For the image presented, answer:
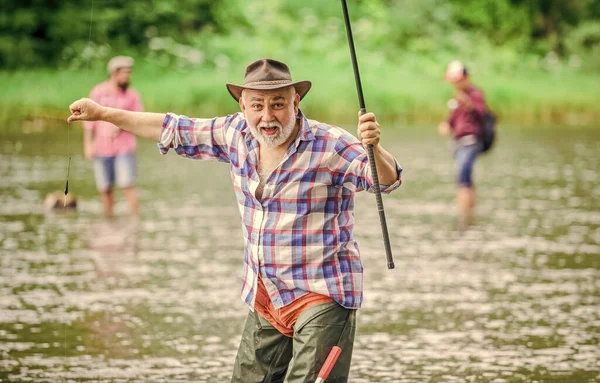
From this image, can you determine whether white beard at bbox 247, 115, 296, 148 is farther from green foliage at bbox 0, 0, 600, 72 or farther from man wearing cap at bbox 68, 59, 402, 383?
green foliage at bbox 0, 0, 600, 72

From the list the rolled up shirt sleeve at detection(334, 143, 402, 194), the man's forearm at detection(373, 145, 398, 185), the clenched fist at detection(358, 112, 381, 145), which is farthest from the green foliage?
the clenched fist at detection(358, 112, 381, 145)

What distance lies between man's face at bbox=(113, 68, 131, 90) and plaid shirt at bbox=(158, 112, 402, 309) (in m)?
8.03

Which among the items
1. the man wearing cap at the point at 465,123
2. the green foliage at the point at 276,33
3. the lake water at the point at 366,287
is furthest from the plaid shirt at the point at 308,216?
the green foliage at the point at 276,33

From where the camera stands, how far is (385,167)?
187 inches

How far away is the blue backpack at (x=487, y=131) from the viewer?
44.7ft

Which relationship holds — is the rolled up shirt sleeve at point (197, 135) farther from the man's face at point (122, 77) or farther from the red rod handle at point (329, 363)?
the man's face at point (122, 77)

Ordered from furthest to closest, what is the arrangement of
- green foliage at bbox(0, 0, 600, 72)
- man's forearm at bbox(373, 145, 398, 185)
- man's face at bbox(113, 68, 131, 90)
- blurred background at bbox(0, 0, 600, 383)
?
1. green foliage at bbox(0, 0, 600, 72)
2. man's face at bbox(113, 68, 131, 90)
3. blurred background at bbox(0, 0, 600, 383)
4. man's forearm at bbox(373, 145, 398, 185)

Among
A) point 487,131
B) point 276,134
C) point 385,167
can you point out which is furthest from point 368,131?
point 487,131

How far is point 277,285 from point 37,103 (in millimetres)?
24246

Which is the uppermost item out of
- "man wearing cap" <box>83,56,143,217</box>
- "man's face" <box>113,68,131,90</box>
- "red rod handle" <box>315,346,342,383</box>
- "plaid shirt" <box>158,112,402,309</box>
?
"man's face" <box>113,68,131,90</box>

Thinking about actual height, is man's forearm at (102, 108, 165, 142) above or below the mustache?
above

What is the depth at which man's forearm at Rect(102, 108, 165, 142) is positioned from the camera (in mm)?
5223

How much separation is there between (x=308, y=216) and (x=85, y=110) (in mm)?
1041

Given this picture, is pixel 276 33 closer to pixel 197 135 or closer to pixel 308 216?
pixel 197 135
